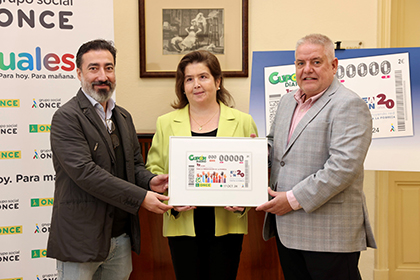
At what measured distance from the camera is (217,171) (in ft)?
5.97

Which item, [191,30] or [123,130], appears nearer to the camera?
[123,130]

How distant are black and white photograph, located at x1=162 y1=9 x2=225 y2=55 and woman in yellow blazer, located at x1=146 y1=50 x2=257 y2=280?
44.6 inches

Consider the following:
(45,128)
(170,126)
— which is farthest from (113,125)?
(45,128)

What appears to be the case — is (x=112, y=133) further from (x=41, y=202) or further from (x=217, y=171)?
(x=41, y=202)

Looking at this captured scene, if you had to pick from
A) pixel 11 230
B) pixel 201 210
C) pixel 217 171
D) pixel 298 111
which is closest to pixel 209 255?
pixel 201 210

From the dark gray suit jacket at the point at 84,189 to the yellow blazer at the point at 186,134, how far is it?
0.32 m

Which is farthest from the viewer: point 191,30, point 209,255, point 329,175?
point 191,30

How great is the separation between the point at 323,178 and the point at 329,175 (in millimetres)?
31

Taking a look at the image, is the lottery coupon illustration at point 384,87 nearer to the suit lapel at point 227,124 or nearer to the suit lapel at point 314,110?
the suit lapel at point 314,110

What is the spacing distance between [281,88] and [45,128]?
186 centimetres

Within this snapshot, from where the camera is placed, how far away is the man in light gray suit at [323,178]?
1.57 meters

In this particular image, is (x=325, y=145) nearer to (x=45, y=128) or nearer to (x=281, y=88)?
(x=281, y=88)

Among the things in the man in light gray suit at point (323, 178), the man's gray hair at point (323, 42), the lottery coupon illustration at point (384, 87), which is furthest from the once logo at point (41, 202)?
the lottery coupon illustration at point (384, 87)

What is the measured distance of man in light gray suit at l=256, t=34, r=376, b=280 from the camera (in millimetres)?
1571
